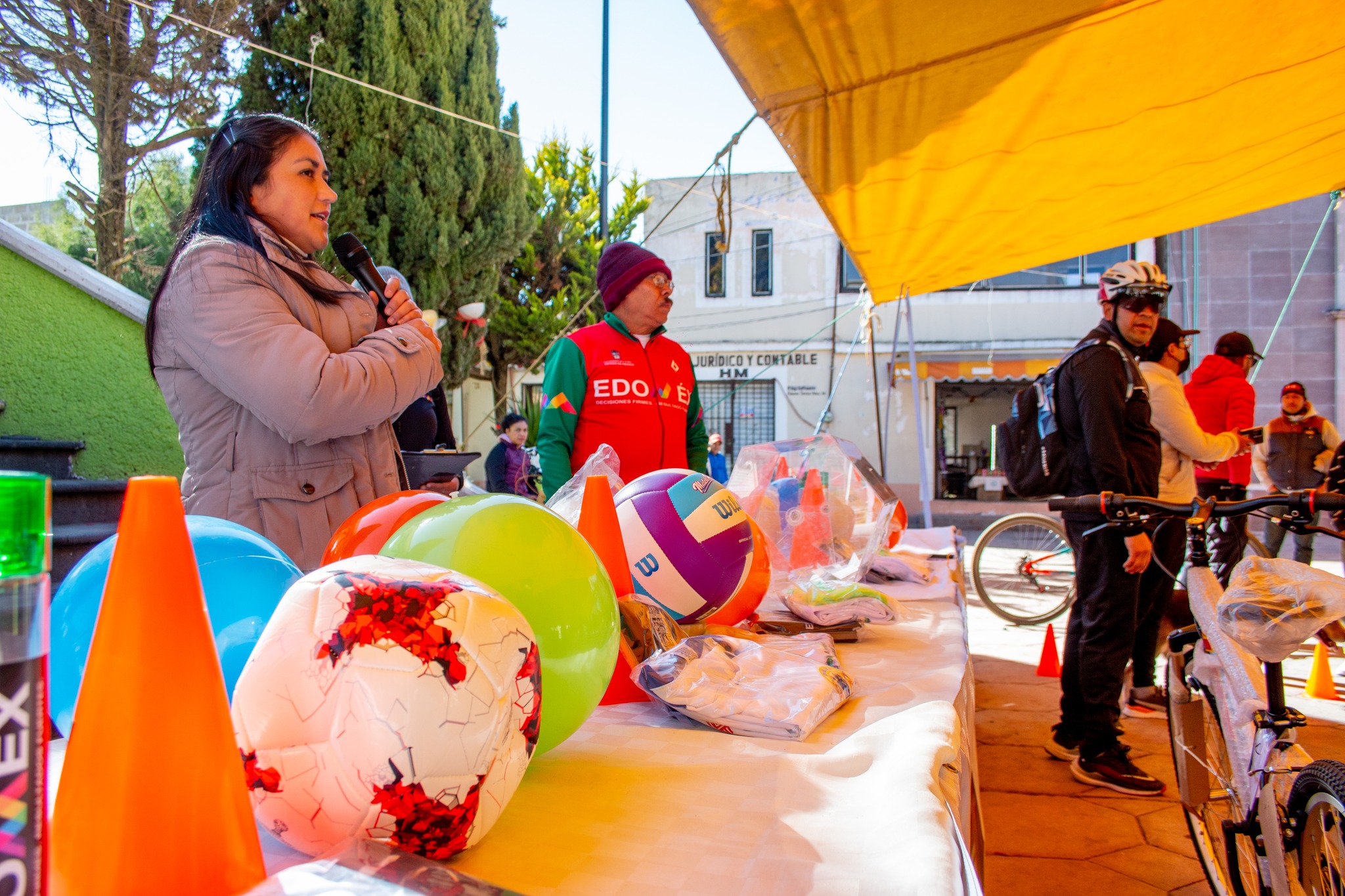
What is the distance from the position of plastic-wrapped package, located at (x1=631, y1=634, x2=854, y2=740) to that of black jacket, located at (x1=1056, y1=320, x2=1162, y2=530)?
191 centimetres

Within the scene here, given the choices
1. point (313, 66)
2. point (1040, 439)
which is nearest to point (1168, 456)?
point (1040, 439)

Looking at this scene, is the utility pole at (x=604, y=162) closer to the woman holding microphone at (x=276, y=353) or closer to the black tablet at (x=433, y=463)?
the black tablet at (x=433, y=463)

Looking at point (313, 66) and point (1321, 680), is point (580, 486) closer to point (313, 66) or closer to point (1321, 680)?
point (1321, 680)

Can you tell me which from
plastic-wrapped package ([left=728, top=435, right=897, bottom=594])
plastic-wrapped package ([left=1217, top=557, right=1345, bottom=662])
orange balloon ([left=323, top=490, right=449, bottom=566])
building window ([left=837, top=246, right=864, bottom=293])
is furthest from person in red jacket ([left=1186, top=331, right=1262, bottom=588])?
building window ([left=837, top=246, right=864, bottom=293])

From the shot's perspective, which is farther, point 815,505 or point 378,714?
point 815,505

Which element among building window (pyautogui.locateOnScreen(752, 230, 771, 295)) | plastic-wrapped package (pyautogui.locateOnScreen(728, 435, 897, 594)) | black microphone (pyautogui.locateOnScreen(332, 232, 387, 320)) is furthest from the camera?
building window (pyautogui.locateOnScreen(752, 230, 771, 295))

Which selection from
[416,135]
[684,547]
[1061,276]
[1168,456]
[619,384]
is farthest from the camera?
[1061,276]

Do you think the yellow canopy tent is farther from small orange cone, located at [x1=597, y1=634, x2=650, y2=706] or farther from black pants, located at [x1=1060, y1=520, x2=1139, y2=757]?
small orange cone, located at [x1=597, y1=634, x2=650, y2=706]

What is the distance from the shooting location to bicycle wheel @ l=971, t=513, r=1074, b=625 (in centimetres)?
636

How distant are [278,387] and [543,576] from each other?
26.0 inches

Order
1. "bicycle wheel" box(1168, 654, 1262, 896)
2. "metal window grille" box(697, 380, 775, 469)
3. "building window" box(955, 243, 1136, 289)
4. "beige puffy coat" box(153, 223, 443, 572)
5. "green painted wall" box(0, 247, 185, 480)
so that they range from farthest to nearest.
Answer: "metal window grille" box(697, 380, 775, 469), "building window" box(955, 243, 1136, 289), "green painted wall" box(0, 247, 185, 480), "bicycle wheel" box(1168, 654, 1262, 896), "beige puffy coat" box(153, 223, 443, 572)

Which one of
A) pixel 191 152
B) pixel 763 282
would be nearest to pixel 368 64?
pixel 191 152

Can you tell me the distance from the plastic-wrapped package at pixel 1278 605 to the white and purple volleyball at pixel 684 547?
1107 mm

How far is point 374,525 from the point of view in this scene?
128 centimetres
